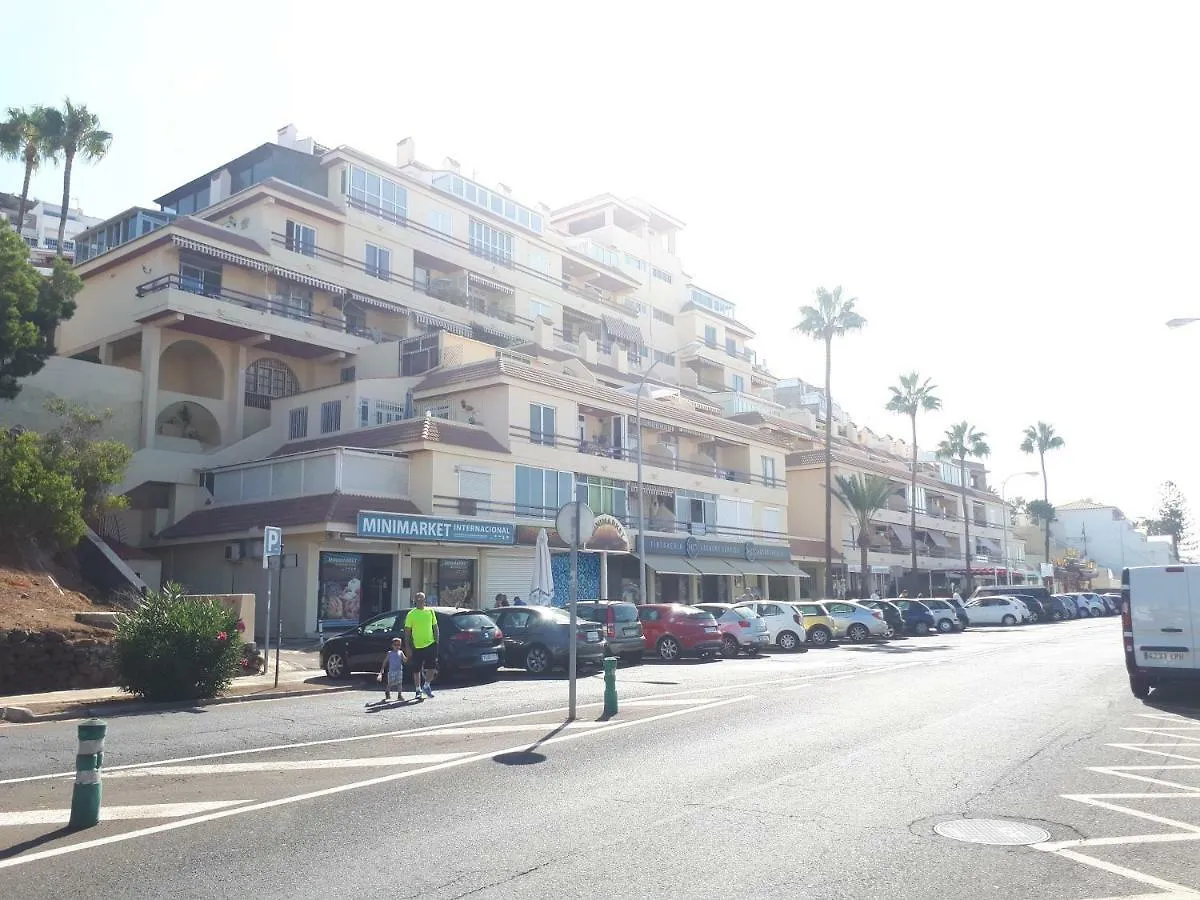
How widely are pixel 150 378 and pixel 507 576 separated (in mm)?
14424

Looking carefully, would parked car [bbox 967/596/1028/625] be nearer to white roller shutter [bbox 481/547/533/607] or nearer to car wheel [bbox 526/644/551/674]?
white roller shutter [bbox 481/547/533/607]

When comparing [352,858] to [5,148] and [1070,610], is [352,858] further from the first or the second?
[1070,610]

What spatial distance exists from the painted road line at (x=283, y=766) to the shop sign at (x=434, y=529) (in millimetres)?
18875

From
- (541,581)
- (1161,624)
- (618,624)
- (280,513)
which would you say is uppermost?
(280,513)

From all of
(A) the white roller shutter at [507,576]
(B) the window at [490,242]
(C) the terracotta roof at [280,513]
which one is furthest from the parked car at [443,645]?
(B) the window at [490,242]

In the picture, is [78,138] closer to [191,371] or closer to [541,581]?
[191,371]

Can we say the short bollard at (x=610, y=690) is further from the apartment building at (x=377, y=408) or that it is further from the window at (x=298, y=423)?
the window at (x=298, y=423)

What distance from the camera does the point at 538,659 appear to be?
19.8 metres

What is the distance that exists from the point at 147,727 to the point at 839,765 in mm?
8407

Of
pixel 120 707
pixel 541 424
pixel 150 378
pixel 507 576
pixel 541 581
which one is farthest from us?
pixel 541 424

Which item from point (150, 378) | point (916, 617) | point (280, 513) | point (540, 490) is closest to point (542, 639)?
point (280, 513)

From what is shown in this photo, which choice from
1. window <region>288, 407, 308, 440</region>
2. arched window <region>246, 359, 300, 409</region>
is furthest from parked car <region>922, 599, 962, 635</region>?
arched window <region>246, 359, 300, 409</region>

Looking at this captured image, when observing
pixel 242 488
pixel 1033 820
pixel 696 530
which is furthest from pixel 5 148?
pixel 1033 820

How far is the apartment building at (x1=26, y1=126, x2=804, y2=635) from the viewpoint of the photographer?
31031 mm
